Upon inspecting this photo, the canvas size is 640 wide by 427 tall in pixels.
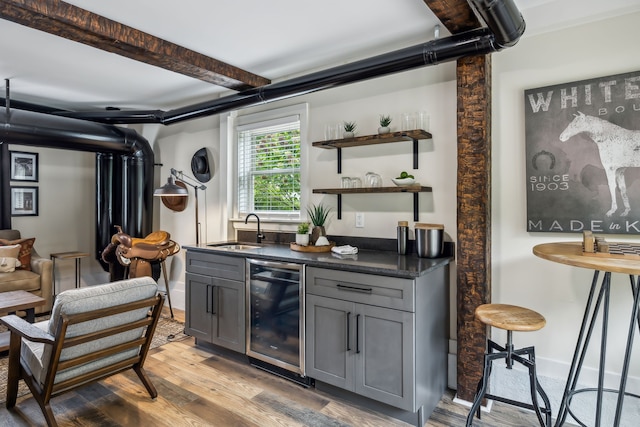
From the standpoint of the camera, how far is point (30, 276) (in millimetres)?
3998

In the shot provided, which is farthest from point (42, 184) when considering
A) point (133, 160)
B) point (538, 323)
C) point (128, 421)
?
point (538, 323)

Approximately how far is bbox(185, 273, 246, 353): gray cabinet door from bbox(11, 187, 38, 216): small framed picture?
2905 millimetres

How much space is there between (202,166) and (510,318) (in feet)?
11.3

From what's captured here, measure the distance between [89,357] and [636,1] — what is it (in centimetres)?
370

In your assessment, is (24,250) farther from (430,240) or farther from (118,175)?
(430,240)

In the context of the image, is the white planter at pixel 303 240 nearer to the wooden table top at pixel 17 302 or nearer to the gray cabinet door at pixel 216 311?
the gray cabinet door at pixel 216 311

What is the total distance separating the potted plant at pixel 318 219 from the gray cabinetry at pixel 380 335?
64 cm

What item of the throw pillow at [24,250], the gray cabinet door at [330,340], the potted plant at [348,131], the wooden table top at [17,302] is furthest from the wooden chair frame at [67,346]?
the throw pillow at [24,250]

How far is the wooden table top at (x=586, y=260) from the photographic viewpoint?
1.49 m

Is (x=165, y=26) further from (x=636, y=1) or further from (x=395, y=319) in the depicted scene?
(x=636, y=1)

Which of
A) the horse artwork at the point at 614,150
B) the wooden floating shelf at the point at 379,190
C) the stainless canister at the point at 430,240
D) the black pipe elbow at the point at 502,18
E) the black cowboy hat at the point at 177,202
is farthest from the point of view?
the black cowboy hat at the point at 177,202

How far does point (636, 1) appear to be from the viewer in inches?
81.7

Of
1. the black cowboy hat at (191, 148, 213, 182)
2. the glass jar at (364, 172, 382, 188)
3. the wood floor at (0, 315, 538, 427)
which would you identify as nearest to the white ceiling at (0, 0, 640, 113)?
the black cowboy hat at (191, 148, 213, 182)

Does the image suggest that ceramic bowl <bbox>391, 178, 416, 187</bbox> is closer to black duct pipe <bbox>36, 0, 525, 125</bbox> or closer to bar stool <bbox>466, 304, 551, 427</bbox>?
black duct pipe <bbox>36, 0, 525, 125</bbox>
